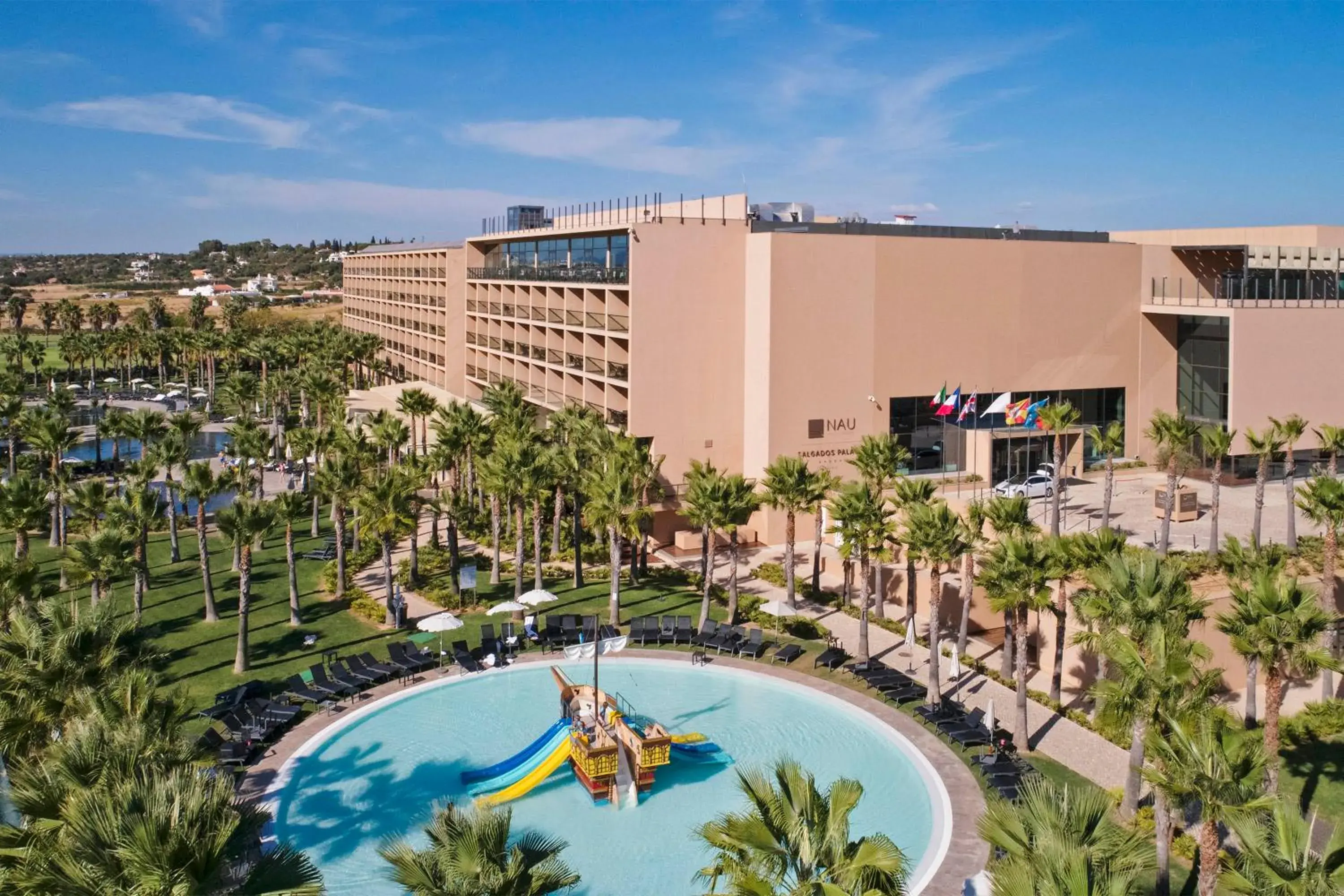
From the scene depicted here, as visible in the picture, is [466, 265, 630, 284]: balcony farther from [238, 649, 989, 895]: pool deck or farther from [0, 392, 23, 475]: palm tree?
[0, 392, 23, 475]: palm tree

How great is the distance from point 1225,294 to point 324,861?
49514mm

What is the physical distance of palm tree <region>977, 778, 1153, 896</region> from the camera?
1259 centimetres

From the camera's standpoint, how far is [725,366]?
1884 inches

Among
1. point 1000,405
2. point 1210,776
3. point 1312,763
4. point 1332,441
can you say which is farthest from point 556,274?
point 1210,776

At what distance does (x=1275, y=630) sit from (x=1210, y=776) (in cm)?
670

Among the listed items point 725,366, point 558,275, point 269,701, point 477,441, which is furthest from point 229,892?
point 558,275

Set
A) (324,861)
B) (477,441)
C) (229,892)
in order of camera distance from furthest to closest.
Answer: (477,441)
(324,861)
(229,892)

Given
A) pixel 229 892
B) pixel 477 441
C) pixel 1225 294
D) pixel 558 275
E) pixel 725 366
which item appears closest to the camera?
pixel 229 892

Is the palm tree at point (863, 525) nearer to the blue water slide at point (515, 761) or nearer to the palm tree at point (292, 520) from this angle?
the blue water slide at point (515, 761)

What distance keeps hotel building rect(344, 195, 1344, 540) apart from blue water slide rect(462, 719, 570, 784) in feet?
70.0

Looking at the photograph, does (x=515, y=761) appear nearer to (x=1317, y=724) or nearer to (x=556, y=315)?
(x=1317, y=724)

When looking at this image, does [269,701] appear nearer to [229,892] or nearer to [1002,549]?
[229,892]

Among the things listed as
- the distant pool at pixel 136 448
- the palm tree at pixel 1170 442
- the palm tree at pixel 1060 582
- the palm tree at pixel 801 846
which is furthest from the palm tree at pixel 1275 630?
the distant pool at pixel 136 448

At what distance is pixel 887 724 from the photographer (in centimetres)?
2806
